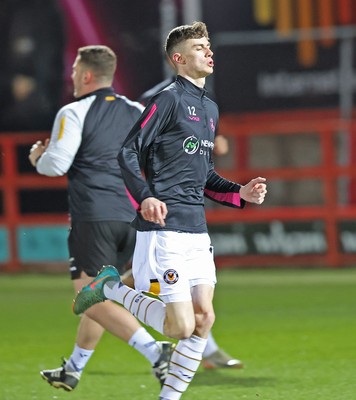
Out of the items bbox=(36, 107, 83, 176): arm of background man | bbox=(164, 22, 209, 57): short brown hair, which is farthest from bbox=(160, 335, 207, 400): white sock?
bbox=(36, 107, 83, 176): arm of background man

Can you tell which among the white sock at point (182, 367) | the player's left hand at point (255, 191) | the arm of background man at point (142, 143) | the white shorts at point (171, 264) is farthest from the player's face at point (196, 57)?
the white sock at point (182, 367)

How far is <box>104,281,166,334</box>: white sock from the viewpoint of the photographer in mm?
7928

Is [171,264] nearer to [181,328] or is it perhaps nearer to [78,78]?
[181,328]

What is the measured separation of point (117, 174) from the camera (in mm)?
9609

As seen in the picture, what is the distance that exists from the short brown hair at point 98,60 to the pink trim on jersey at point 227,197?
157 centimetres

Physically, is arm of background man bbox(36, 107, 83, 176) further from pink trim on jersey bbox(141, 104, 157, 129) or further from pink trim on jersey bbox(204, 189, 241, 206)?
pink trim on jersey bbox(141, 104, 157, 129)

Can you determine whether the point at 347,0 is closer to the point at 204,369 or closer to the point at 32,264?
the point at 32,264

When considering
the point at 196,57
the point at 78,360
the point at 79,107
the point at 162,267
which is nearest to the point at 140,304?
the point at 162,267

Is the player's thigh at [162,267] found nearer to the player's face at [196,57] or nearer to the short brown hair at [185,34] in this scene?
the player's face at [196,57]

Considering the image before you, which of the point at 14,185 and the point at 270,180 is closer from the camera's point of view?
the point at 14,185

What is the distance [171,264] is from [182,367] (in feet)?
1.88

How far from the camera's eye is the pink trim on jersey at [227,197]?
27.1 ft

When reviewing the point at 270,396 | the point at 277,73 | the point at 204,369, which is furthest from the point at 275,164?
the point at 270,396

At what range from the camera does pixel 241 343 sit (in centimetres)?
1162
